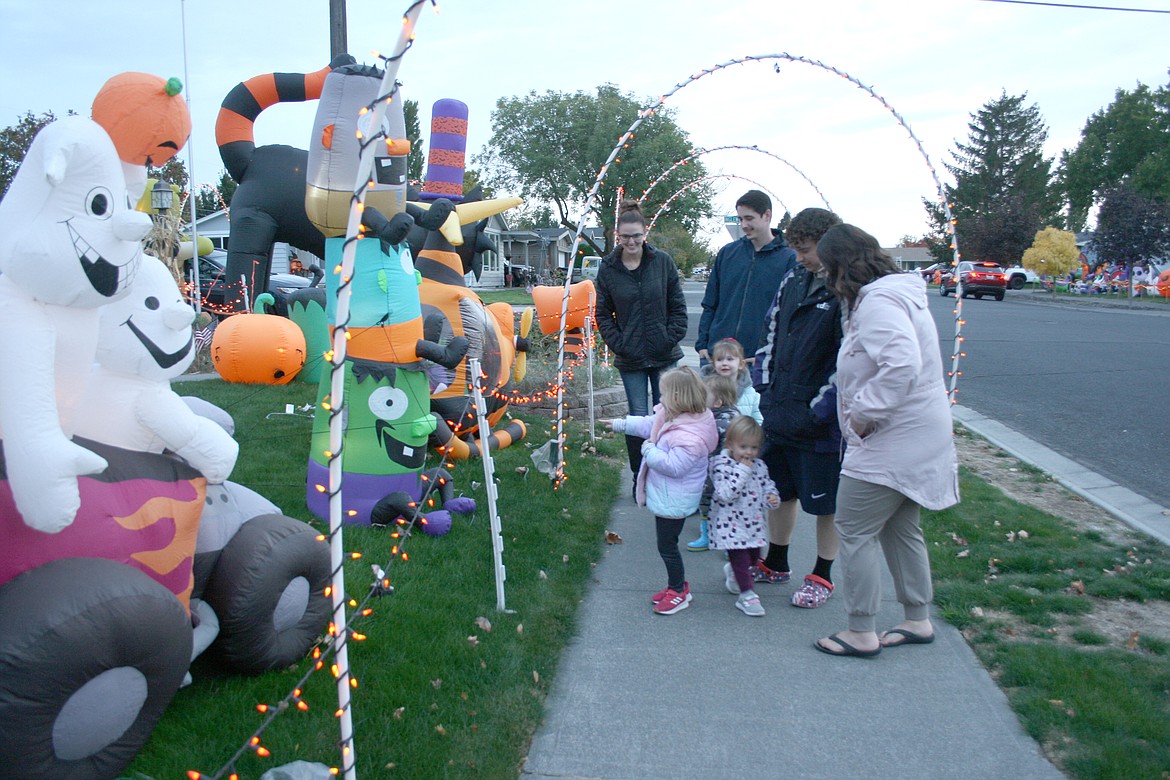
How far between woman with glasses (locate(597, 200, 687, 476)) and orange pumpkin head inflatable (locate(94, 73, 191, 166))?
3.37m

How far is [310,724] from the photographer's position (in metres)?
3.05

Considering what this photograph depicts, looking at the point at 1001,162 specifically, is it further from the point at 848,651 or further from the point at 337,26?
the point at 848,651

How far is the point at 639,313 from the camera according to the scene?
5.90 metres

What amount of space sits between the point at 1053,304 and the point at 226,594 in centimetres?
3789

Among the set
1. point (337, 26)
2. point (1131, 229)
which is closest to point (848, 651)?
point (337, 26)

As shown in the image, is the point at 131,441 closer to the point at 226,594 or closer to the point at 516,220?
the point at 226,594

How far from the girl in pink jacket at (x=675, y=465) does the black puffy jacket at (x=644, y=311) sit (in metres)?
1.32

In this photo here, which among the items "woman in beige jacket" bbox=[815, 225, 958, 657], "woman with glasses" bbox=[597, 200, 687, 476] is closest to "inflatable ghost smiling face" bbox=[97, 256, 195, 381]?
"woman in beige jacket" bbox=[815, 225, 958, 657]

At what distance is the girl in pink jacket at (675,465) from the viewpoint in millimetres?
4355

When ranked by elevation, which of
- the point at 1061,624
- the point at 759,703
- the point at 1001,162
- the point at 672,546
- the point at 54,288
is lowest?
the point at 759,703

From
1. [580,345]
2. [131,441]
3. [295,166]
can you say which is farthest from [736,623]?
[295,166]

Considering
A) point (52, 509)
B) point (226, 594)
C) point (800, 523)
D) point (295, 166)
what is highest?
point (295, 166)

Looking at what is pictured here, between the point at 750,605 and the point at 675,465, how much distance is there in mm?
862

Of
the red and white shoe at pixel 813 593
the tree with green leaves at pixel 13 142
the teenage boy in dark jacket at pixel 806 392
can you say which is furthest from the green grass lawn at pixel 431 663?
the tree with green leaves at pixel 13 142
